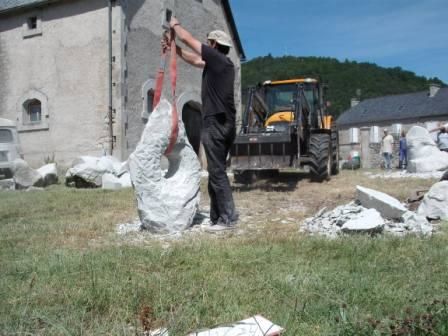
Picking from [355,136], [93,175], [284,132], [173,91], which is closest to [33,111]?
[93,175]

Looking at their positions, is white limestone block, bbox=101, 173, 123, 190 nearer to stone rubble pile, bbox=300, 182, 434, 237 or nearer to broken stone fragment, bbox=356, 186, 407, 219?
stone rubble pile, bbox=300, 182, 434, 237

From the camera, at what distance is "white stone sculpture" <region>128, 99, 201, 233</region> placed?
468 centimetres

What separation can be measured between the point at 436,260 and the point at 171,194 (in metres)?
2.64

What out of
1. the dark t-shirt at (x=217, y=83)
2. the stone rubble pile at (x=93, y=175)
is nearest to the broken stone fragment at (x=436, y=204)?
the dark t-shirt at (x=217, y=83)

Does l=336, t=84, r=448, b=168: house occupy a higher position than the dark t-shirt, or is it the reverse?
l=336, t=84, r=448, b=168: house

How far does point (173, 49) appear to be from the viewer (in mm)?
4809

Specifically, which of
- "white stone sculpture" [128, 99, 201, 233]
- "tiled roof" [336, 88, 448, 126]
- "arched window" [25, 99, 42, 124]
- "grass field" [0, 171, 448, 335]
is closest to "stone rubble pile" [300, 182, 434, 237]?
"grass field" [0, 171, 448, 335]

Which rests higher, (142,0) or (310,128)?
(142,0)

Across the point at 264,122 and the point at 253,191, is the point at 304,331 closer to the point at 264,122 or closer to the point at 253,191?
the point at 253,191

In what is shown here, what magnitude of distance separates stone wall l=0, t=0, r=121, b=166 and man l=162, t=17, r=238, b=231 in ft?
29.1

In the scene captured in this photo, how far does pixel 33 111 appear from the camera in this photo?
14.9 metres

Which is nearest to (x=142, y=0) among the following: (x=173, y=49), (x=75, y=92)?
(x=75, y=92)

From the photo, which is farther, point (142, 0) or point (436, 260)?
point (142, 0)

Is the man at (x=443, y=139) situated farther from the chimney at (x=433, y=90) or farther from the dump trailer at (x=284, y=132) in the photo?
the chimney at (x=433, y=90)
